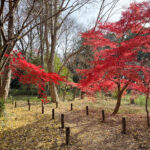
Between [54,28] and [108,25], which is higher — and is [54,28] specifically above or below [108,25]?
above

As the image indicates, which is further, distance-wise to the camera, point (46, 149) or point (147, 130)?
point (147, 130)

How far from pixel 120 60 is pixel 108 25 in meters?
1.79

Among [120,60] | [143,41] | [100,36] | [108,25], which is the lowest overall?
[120,60]

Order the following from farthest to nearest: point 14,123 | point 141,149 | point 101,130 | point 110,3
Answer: point 110,3, point 14,123, point 101,130, point 141,149

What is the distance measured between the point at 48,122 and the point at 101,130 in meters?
2.42

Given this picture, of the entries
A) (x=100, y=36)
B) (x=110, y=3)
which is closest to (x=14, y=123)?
(x=100, y=36)

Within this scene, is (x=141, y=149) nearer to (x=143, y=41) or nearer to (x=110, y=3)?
(x=143, y=41)

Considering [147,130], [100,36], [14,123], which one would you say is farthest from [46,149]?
[100,36]

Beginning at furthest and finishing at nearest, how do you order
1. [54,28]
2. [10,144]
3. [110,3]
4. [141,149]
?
[54,28], [110,3], [10,144], [141,149]

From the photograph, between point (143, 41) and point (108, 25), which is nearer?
point (143, 41)

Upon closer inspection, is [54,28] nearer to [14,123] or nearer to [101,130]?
[14,123]

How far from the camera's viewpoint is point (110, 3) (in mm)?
8172

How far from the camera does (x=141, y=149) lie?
386 centimetres

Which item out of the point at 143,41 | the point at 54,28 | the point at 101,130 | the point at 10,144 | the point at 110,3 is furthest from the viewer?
the point at 54,28
